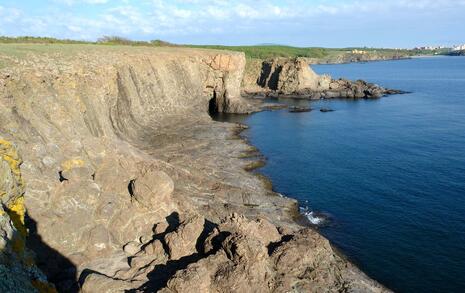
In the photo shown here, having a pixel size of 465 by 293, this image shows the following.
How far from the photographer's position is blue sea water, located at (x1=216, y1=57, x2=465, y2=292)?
32.7 m

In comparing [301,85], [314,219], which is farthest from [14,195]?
[301,85]

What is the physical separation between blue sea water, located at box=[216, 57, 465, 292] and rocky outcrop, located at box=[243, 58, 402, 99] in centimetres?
2831

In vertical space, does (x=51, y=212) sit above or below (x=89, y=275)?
above

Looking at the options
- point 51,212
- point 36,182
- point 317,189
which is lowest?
point 317,189

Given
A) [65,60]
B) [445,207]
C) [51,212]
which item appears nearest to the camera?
[51,212]

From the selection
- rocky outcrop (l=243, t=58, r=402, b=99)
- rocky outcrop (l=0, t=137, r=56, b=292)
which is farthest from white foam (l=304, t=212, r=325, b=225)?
rocky outcrop (l=243, t=58, r=402, b=99)

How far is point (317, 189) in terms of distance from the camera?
48.2 meters

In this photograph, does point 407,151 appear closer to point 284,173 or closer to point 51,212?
point 284,173

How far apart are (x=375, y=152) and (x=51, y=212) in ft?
169

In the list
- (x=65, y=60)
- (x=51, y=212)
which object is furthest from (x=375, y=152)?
(x=51, y=212)

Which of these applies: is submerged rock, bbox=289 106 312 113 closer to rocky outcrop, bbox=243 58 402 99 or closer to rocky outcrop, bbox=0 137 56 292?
rocky outcrop, bbox=243 58 402 99

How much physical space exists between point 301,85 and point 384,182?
287 feet

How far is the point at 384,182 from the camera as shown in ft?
162

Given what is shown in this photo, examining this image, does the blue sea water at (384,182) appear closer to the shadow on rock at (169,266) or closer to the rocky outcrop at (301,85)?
the shadow on rock at (169,266)
